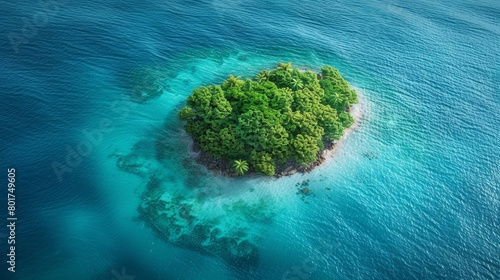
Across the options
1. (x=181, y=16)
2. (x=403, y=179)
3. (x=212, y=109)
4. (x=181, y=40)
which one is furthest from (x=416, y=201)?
(x=181, y=16)

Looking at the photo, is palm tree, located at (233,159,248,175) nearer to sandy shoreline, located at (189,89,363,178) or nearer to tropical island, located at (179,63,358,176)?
tropical island, located at (179,63,358,176)

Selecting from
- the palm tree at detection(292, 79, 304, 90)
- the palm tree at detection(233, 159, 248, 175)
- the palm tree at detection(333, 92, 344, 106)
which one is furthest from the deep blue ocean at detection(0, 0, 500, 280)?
the palm tree at detection(292, 79, 304, 90)

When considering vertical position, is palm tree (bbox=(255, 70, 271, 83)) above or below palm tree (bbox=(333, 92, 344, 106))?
above

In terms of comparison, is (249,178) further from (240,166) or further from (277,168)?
(277,168)

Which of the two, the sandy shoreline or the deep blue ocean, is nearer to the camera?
the deep blue ocean

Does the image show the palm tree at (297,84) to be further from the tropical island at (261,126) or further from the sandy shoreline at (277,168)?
the sandy shoreline at (277,168)

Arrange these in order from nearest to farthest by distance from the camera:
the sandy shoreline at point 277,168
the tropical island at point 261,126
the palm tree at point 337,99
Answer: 1. the tropical island at point 261,126
2. the sandy shoreline at point 277,168
3. the palm tree at point 337,99

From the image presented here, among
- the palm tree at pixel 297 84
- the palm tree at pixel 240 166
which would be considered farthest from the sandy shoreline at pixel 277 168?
the palm tree at pixel 297 84
